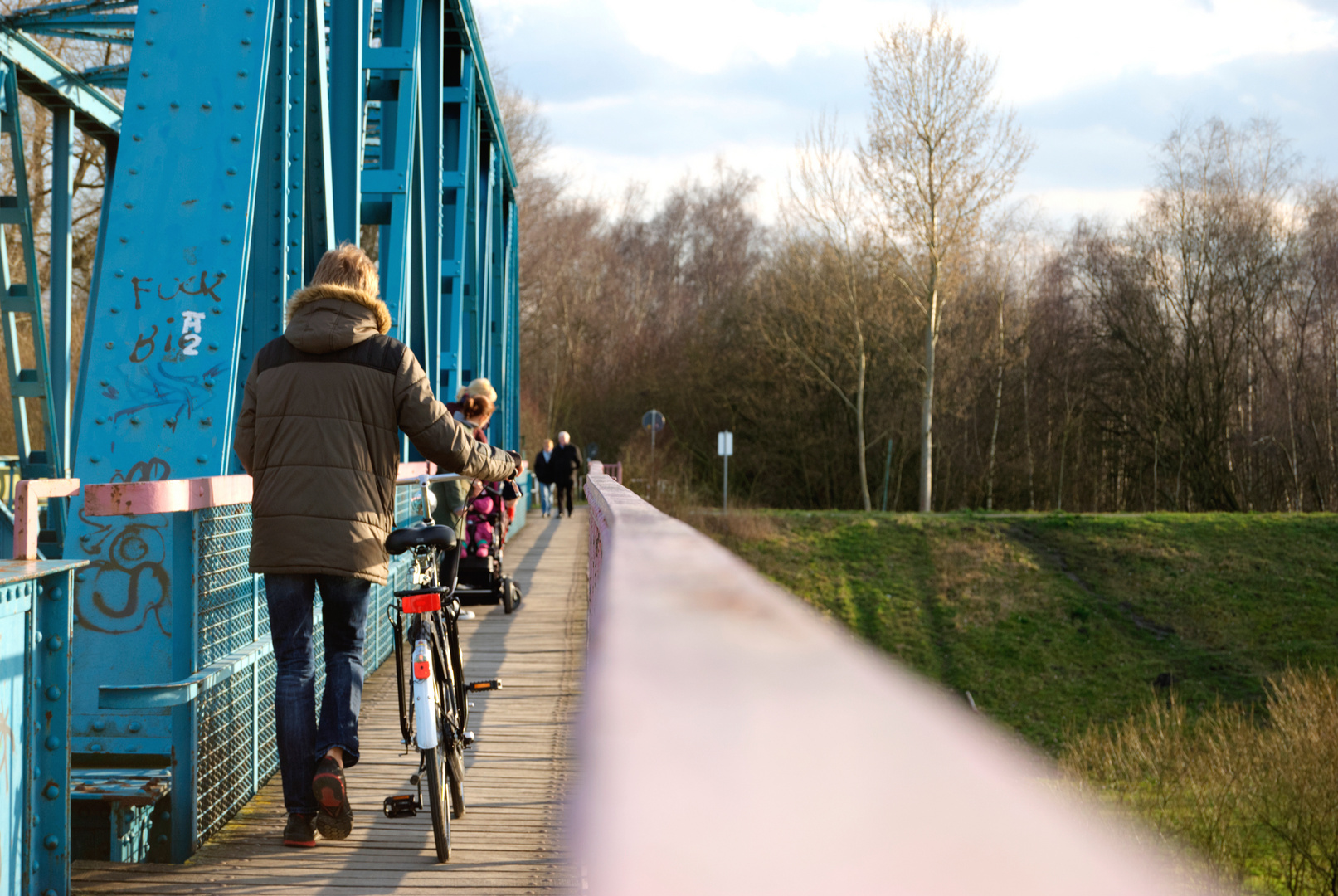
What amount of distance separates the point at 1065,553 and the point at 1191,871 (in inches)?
686

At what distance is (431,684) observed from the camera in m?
3.69

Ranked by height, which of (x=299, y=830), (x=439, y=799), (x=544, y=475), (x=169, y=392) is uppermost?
(x=169, y=392)

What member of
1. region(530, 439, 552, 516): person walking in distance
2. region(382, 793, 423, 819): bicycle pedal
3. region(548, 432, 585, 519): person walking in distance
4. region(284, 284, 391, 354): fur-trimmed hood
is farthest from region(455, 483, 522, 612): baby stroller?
region(530, 439, 552, 516): person walking in distance

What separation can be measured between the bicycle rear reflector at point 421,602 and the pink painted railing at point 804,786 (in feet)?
9.74

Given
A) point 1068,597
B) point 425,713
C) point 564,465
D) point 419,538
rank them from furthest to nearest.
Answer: point 1068,597, point 564,465, point 419,538, point 425,713

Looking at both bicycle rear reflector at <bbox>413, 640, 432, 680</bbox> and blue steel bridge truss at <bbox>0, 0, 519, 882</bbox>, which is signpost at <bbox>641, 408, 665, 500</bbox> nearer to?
blue steel bridge truss at <bbox>0, 0, 519, 882</bbox>

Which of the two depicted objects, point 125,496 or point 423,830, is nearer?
point 125,496

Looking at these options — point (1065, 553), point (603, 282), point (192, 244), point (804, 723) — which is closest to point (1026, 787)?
point (804, 723)

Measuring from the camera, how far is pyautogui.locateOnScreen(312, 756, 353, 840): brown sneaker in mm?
3521

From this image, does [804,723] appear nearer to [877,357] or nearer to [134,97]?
[134,97]

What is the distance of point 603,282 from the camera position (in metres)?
50.9

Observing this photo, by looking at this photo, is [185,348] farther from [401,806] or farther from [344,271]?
[401,806]

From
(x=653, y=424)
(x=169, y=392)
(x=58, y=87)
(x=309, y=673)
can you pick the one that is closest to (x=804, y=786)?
(x=309, y=673)

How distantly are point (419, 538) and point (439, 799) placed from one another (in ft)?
2.61
